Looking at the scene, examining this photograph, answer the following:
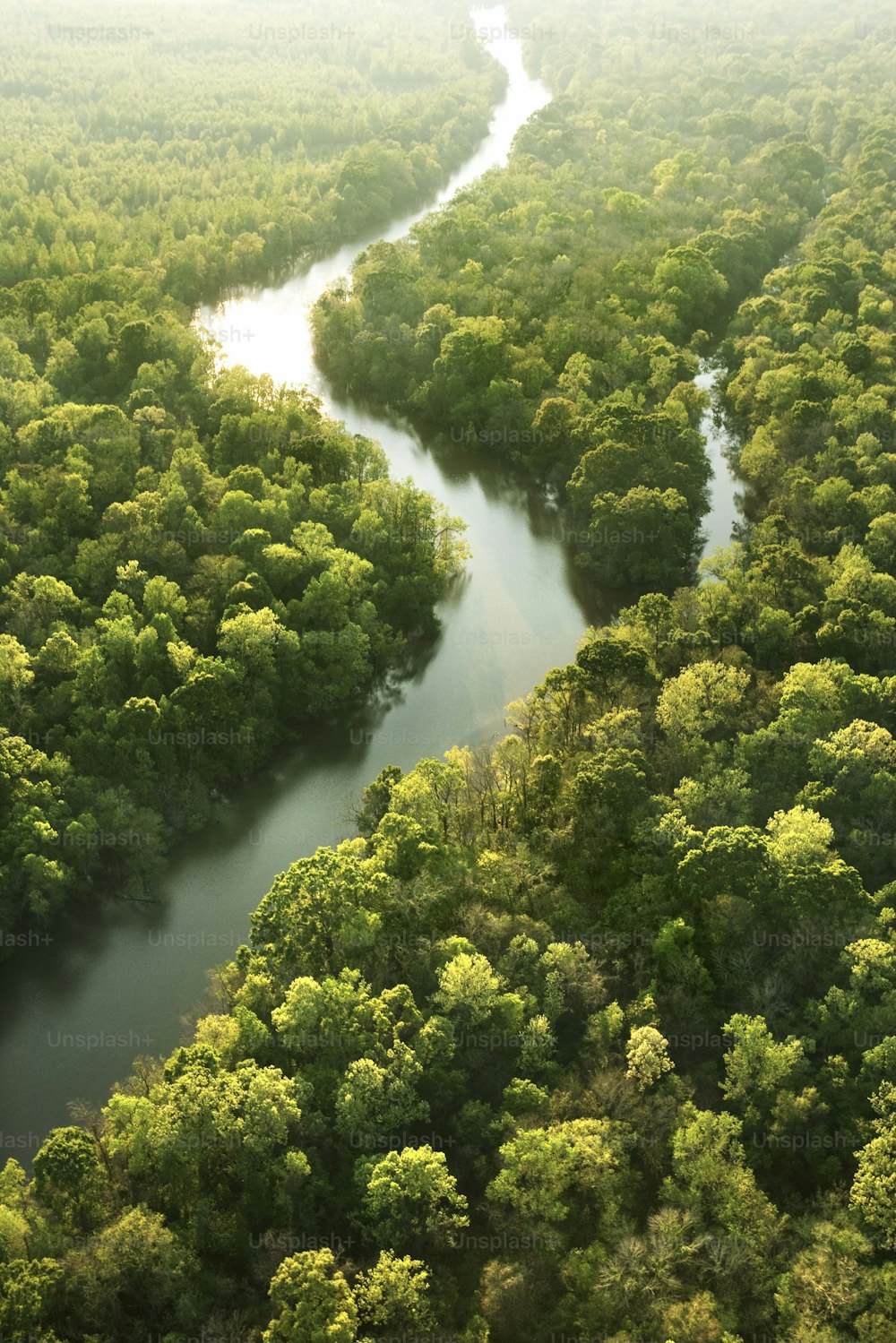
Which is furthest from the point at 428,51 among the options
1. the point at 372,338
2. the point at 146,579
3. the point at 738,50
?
the point at 146,579

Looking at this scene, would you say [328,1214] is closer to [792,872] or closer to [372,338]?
[792,872]

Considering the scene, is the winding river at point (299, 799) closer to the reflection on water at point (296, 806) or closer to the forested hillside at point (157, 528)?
the reflection on water at point (296, 806)

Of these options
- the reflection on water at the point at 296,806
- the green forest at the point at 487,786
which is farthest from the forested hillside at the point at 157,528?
the reflection on water at the point at 296,806

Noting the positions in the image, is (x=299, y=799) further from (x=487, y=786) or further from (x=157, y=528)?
(x=157, y=528)

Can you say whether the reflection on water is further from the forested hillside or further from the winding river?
the forested hillside

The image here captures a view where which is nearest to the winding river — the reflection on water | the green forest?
the reflection on water

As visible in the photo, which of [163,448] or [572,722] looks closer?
[572,722]

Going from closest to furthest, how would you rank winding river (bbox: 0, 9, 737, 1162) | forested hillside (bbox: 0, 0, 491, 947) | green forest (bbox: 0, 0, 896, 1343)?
1. green forest (bbox: 0, 0, 896, 1343)
2. winding river (bbox: 0, 9, 737, 1162)
3. forested hillside (bbox: 0, 0, 491, 947)
